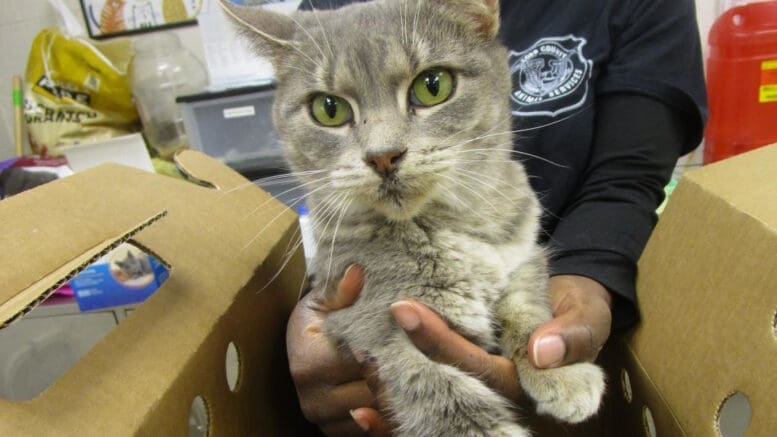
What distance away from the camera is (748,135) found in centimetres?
208

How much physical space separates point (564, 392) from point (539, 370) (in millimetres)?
48

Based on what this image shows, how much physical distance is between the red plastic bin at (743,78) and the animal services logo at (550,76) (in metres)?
1.29

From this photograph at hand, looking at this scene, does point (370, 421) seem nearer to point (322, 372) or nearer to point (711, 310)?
point (322, 372)

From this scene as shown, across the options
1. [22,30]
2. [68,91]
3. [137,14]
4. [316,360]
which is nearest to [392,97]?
[316,360]

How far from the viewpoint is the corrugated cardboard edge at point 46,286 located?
525 millimetres

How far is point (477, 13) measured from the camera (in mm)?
896

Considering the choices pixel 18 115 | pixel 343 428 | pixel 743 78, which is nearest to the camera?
pixel 343 428

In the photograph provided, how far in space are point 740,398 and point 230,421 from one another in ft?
2.55

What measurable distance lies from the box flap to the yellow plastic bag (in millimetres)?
2397

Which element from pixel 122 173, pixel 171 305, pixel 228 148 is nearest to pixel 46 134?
pixel 228 148

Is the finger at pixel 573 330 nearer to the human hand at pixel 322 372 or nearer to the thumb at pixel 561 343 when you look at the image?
the thumb at pixel 561 343

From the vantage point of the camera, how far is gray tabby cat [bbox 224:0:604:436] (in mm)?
769

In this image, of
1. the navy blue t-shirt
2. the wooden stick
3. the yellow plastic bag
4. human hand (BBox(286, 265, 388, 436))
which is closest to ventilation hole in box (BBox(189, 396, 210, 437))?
human hand (BBox(286, 265, 388, 436))

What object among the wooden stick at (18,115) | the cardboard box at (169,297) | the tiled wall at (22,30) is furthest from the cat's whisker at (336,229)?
the wooden stick at (18,115)
